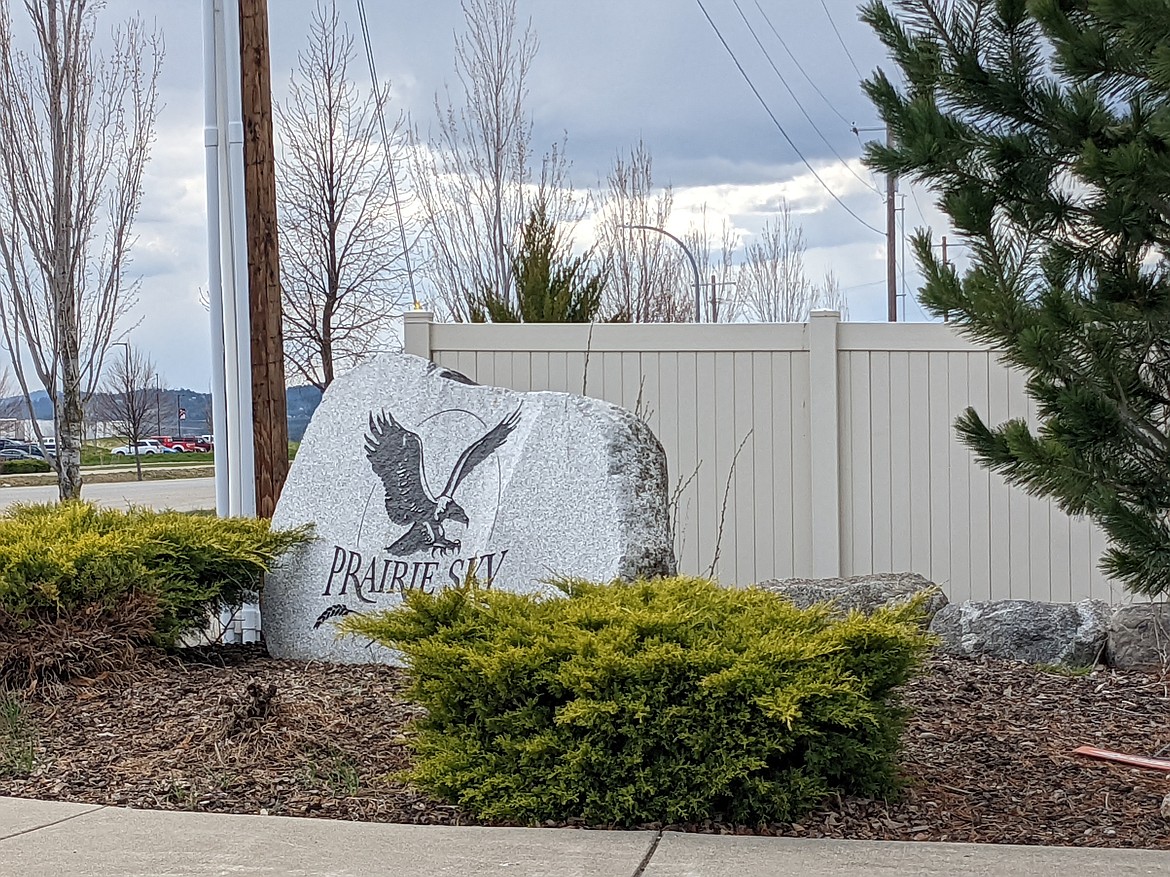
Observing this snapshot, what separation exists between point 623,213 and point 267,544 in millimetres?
18974

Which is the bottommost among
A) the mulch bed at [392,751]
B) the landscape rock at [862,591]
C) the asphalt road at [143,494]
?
the asphalt road at [143,494]

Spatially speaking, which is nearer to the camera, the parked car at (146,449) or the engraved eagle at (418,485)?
the engraved eagle at (418,485)

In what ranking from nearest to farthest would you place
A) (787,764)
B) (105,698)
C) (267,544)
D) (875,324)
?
(787,764) → (105,698) → (267,544) → (875,324)

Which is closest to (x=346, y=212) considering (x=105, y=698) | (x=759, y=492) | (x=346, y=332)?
(x=346, y=332)

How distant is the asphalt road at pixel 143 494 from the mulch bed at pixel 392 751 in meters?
17.1

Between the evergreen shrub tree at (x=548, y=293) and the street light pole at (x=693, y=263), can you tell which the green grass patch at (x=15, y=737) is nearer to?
the evergreen shrub tree at (x=548, y=293)

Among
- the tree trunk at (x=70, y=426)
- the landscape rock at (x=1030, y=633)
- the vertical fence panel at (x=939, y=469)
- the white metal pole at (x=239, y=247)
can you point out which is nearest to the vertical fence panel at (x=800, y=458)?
the vertical fence panel at (x=939, y=469)

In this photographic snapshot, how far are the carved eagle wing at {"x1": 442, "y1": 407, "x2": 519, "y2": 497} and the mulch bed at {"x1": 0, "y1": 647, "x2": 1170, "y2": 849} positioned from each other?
1.12 meters

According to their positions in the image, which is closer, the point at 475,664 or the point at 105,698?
the point at 475,664

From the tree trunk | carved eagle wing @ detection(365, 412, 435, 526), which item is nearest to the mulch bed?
carved eagle wing @ detection(365, 412, 435, 526)

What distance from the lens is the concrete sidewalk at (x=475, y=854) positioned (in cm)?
362

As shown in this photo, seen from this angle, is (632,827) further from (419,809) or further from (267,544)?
(267,544)

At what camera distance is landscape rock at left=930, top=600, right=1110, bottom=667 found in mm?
6781

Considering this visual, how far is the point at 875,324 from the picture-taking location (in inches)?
365
